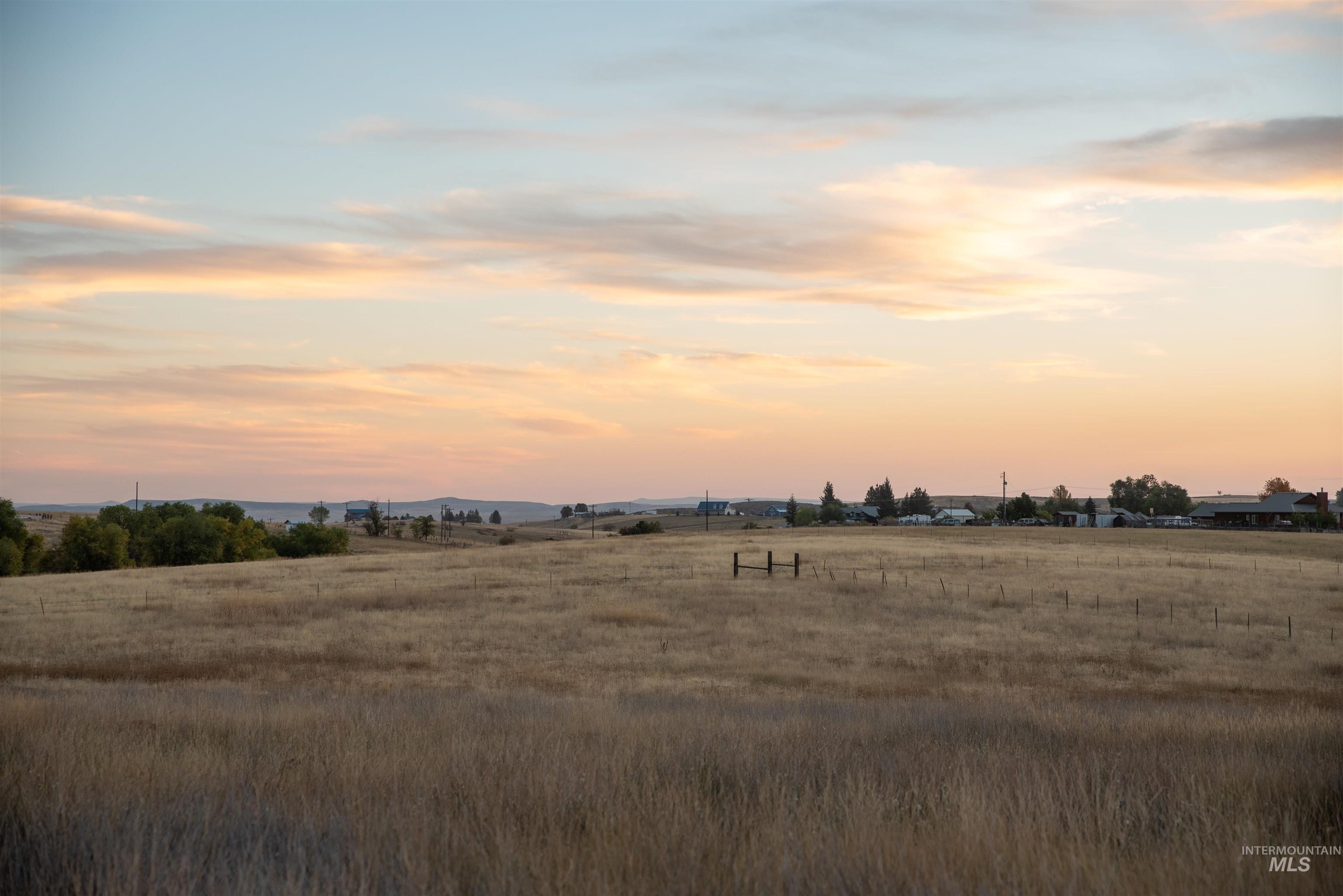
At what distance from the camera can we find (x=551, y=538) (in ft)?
538

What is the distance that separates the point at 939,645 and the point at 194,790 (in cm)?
2593

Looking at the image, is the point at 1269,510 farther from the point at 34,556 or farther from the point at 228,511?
the point at 34,556

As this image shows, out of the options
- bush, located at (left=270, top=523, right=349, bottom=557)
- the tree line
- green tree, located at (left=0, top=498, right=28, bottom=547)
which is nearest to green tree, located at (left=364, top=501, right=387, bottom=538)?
bush, located at (left=270, top=523, right=349, bottom=557)

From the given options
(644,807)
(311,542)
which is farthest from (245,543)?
(644,807)

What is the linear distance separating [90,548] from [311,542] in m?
33.4

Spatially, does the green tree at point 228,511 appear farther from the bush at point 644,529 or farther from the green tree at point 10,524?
the bush at point 644,529

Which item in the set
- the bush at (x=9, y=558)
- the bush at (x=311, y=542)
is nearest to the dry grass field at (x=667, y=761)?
the bush at (x=9, y=558)

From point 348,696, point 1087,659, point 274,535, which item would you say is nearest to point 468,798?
point 348,696

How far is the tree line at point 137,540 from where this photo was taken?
9412 cm

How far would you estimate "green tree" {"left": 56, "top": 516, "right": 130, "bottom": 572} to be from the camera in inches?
3802

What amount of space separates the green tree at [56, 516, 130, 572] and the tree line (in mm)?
60

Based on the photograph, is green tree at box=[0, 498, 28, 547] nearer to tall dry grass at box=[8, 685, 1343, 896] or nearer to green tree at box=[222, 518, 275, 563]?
green tree at box=[222, 518, 275, 563]

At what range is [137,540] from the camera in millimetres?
107875

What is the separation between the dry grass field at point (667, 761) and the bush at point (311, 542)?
324ft
